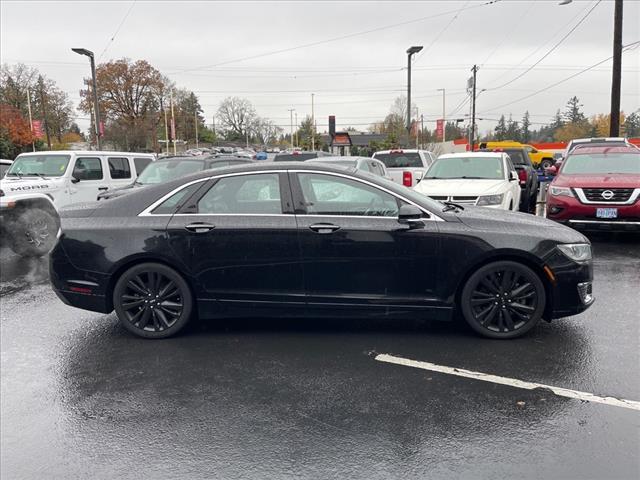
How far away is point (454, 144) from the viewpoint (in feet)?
218

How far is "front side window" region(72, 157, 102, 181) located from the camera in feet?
36.6

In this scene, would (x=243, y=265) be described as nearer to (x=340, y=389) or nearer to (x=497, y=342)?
(x=340, y=389)

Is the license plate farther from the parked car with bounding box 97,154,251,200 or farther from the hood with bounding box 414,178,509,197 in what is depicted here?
the parked car with bounding box 97,154,251,200

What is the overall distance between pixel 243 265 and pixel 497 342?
7.88 ft

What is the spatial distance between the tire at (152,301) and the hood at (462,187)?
5672mm

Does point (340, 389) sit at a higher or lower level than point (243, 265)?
lower

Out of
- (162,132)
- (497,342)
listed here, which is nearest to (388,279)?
(497,342)

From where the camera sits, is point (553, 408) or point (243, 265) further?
point (243, 265)

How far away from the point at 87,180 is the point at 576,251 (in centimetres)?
998

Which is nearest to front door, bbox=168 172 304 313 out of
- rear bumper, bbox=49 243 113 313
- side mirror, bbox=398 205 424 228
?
rear bumper, bbox=49 243 113 313

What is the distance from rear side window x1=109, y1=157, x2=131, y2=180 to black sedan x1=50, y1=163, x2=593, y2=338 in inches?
297

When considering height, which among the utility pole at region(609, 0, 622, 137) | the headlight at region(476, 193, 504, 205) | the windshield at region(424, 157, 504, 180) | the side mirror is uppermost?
the utility pole at region(609, 0, 622, 137)

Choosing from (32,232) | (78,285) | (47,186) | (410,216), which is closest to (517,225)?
(410,216)

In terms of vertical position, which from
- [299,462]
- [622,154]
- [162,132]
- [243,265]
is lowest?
[299,462]
